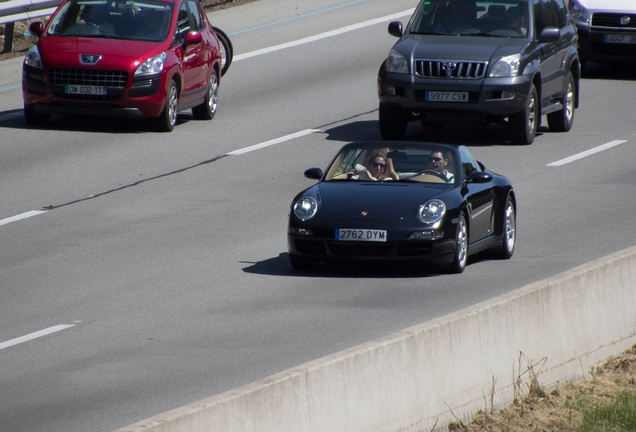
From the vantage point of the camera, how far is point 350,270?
1191cm

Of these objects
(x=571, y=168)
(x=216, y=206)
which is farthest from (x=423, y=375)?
(x=571, y=168)

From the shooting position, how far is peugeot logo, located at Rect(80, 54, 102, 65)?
18.3m

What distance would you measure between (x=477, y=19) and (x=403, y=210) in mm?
8113

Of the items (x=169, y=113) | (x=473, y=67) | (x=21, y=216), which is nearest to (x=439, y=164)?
(x=21, y=216)

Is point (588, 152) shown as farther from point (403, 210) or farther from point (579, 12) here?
point (403, 210)

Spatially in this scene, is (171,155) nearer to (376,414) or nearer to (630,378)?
(630,378)

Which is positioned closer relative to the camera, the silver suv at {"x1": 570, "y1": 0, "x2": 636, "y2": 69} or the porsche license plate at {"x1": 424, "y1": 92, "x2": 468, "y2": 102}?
the porsche license plate at {"x1": 424, "y1": 92, "x2": 468, "y2": 102}

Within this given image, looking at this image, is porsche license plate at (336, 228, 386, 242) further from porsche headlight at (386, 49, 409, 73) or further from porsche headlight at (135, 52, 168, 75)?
porsche headlight at (135, 52, 168, 75)

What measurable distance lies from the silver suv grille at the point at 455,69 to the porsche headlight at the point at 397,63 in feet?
1.04

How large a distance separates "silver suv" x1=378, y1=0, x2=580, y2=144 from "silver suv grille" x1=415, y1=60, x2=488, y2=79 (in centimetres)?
1

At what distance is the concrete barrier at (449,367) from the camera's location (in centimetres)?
651

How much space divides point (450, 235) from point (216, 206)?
4.29m

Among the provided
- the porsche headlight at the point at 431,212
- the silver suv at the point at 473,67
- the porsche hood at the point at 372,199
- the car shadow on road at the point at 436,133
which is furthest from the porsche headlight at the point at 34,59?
the porsche headlight at the point at 431,212

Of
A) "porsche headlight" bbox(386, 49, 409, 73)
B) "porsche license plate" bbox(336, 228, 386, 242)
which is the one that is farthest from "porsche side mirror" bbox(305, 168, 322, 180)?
"porsche headlight" bbox(386, 49, 409, 73)
